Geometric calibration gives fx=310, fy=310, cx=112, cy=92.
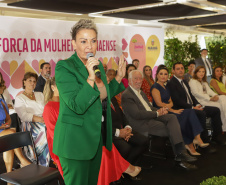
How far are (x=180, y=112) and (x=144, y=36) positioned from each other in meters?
4.65

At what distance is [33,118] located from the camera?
13.5 feet

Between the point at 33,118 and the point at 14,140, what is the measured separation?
3.78ft

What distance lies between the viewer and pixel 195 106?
5.44m

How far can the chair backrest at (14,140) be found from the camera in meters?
2.88

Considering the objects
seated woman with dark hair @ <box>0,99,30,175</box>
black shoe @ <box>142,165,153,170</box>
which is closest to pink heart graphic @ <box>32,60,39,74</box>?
seated woman with dark hair @ <box>0,99,30,175</box>

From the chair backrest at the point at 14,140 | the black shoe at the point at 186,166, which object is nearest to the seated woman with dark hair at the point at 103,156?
the chair backrest at the point at 14,140

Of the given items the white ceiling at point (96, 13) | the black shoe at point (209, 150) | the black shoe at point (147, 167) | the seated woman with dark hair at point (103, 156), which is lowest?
the black shoe at point (147, 167)

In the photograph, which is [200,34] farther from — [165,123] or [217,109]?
[165,123]

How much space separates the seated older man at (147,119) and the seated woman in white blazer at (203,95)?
138 centimetres

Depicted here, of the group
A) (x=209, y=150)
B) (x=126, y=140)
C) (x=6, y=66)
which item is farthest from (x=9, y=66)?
(x=209, y=150)

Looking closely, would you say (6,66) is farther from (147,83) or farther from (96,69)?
(96,69)

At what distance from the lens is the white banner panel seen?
6.06 metres

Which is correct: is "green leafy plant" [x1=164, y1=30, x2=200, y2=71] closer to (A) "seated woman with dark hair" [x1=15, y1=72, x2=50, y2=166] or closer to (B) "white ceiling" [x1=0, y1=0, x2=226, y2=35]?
(B) "white ceiling" [x1=0, y1=0, x2=226, y2=35]

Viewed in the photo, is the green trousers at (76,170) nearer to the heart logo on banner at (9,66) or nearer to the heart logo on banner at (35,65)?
the heart logo on banner at (9,66)
